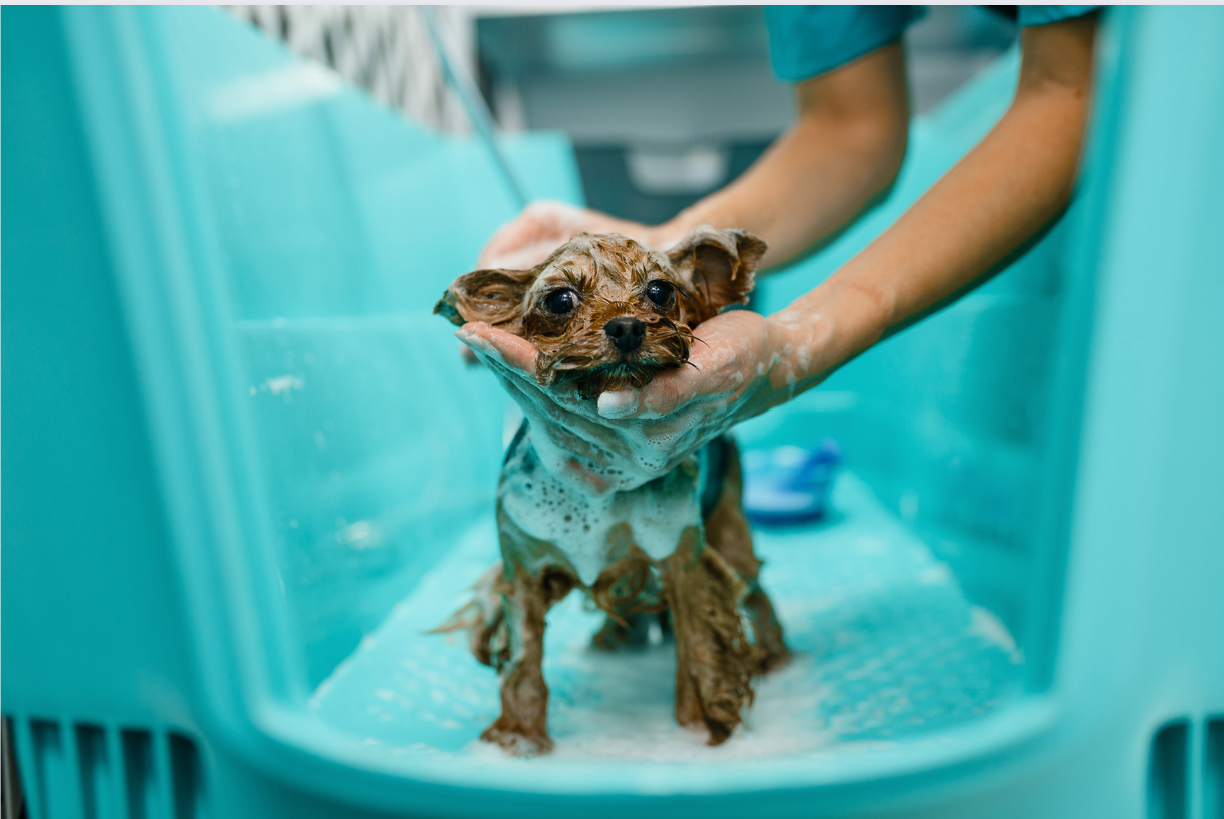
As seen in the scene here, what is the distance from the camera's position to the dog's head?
1.38 feet

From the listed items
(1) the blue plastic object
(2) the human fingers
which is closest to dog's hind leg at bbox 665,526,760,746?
(2) the human fingers

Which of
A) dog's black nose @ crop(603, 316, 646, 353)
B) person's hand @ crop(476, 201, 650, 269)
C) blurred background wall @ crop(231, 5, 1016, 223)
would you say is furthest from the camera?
blurred background wall @ crop(231, 5, 1016, 223)

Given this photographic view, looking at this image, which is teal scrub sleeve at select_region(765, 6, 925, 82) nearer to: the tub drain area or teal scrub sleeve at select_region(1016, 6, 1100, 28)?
teal scrub sleeve at select_region(1016, 6, 1100, 28)

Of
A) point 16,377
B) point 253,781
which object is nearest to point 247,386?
point 16,377

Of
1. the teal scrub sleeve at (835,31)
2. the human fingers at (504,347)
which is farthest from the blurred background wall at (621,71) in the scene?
the human fingers at (504,347)

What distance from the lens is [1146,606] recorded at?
50 centimetres

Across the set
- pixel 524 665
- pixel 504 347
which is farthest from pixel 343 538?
pixel 504 347

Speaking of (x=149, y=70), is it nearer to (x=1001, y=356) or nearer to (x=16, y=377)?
(x=16, y=377)

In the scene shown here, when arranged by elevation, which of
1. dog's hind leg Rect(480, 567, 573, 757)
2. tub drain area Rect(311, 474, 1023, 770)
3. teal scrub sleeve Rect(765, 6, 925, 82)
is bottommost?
tub drain area Rect(311, 474, 1023, 770)

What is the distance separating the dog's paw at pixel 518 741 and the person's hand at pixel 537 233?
13.6 inches

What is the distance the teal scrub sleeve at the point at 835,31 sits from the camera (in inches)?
33.1

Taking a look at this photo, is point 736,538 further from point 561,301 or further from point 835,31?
point 835,31

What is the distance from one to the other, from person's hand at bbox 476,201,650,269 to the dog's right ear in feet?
0.51

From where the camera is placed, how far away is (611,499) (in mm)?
553
